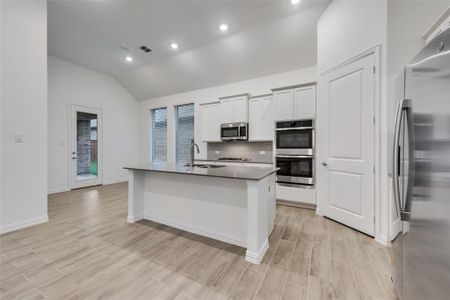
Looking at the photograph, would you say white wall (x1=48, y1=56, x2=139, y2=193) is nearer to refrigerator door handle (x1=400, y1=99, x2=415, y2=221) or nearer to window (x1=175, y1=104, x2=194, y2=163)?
window (x1=175, y1=104, x2=194, y2=163)

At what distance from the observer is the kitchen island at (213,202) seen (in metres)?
1.89

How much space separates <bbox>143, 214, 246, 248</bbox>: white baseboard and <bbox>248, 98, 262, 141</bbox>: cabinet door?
2.61 metres

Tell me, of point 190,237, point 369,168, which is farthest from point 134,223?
point 369,168

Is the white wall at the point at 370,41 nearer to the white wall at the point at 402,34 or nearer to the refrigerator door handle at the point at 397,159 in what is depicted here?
the white wall at the point at 402,34

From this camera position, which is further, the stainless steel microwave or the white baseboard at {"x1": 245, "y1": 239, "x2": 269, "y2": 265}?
the stainless steel microwave

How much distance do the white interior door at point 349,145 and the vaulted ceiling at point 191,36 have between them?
4.11 ft

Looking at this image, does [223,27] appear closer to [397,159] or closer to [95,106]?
[397,159]

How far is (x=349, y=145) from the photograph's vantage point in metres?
2.67

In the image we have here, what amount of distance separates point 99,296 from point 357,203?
3.05 meters

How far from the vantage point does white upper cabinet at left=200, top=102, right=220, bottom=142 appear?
4977 millimetres

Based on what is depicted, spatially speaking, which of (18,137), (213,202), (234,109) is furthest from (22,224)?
(234,109)

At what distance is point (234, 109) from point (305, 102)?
1.69 metres

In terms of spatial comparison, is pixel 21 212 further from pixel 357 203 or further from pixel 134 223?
pixel 357 203

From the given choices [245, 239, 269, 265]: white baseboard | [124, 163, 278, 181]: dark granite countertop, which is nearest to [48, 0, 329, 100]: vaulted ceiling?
[124, 163, 278, 181]: dark granite countertop
